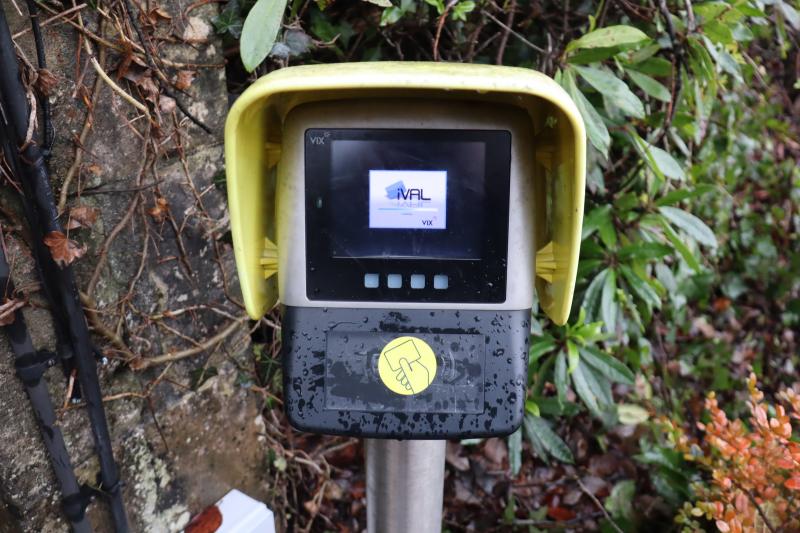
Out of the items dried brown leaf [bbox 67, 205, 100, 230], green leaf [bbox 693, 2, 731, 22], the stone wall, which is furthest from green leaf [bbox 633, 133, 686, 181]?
dried brown leaf [bbox 67, 205, 100, 230]

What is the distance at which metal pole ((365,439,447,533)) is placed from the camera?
1146 millimetres

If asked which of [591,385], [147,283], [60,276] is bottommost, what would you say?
[591,385]

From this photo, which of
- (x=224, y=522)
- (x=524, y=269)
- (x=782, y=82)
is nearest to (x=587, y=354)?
(x=524, y=269)

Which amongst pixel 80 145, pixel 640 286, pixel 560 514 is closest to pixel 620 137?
pixel 640 286

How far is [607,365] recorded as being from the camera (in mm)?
1730

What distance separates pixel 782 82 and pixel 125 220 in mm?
3215

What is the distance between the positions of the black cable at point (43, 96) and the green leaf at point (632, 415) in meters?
1.92

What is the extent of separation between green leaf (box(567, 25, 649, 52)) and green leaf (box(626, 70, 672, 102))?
10.5 inches

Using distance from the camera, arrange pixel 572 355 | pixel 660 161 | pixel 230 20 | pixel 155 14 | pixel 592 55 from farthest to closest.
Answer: pixel 572 355
pixel 660 161
pixel 592 55
pixel 230 20
pixel 155 14

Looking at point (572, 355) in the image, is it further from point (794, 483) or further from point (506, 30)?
point (506, 30)

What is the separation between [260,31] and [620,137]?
107 centimetres

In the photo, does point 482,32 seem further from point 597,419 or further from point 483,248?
point 597,419

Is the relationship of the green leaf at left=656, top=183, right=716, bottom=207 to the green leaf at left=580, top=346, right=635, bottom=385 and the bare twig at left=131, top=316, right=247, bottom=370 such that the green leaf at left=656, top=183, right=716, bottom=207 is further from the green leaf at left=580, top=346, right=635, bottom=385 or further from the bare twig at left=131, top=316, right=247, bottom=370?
the bare twig at left=131, top=316, right=247, bottom=370

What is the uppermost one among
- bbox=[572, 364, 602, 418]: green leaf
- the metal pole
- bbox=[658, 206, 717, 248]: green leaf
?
bbox=[658, 206, 717, 248]: green leaf
